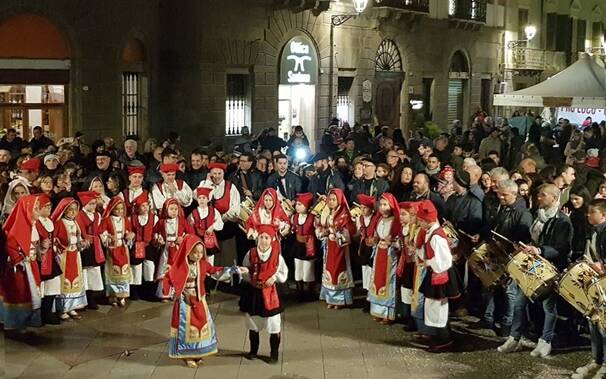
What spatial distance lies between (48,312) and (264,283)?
315cm

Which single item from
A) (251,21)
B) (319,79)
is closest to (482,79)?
(319,79)

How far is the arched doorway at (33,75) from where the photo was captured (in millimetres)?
18219

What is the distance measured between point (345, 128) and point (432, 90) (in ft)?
38.6

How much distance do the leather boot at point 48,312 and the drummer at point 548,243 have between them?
18.1ft

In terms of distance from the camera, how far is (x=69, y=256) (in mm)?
10188

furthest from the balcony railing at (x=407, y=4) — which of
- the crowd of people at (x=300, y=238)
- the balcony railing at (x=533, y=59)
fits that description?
the crowd of people at (x=300, y=238)

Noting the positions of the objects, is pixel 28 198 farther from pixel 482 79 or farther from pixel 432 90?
pixel 482 79

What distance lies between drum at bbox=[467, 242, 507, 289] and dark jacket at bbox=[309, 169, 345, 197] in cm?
310

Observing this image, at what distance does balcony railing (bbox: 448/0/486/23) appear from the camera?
110ft

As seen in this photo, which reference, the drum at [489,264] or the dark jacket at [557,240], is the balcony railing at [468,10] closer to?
the drum at [489,264]

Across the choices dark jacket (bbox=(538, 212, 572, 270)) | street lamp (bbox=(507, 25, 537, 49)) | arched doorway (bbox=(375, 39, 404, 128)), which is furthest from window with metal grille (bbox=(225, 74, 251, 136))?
street lamp (bbox=(507, 25, 537, 49))

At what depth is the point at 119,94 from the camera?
20656 mm

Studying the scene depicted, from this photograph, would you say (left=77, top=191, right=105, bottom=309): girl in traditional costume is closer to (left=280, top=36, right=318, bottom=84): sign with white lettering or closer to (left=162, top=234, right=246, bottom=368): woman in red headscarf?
(left=162, top=234, right=246, bottom=368): woman in red headscarf

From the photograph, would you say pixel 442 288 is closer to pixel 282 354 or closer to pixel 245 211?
pixel 282 354
